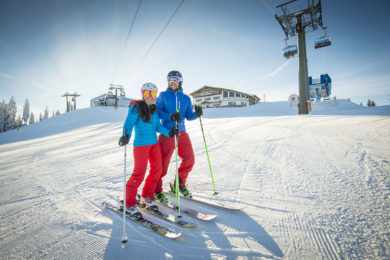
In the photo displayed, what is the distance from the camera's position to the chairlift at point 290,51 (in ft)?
56.6

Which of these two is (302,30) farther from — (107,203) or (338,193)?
Result: (107,203)

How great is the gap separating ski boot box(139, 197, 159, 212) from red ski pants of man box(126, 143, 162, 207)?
0.20ft

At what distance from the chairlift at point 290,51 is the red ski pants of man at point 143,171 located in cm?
1947

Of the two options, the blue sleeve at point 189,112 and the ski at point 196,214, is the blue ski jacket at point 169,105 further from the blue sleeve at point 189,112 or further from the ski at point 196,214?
the ski at point 196,214

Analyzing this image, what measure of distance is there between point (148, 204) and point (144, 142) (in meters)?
0.98

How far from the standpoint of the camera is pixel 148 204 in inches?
106

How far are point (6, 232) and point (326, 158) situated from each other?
5.66m

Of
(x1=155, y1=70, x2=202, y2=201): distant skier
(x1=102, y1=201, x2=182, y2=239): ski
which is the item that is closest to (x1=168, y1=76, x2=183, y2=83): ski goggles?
(x1=155, y1=70, x2=202, y2=201): distant skier

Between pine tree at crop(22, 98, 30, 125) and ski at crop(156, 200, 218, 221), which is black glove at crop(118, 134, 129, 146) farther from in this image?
pine tree at crop(22, 98, 30, 125)

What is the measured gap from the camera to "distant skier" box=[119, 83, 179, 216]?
8.27ft

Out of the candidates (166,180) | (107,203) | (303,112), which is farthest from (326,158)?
(303,112)

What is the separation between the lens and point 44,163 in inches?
227

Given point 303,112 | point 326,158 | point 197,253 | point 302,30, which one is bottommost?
point 197,253

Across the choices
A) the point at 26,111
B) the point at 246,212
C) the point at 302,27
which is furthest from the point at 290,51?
the point at 26,111
